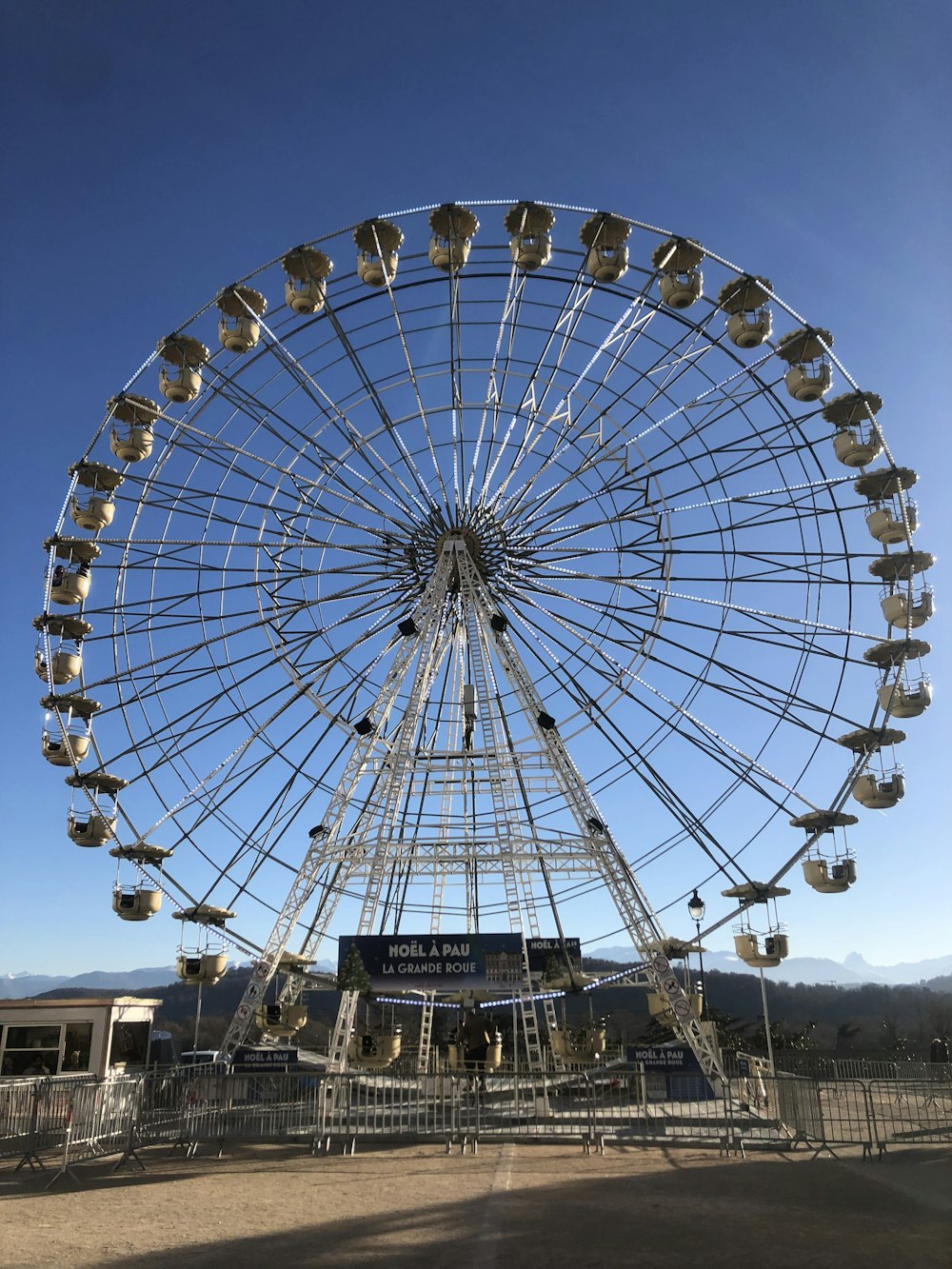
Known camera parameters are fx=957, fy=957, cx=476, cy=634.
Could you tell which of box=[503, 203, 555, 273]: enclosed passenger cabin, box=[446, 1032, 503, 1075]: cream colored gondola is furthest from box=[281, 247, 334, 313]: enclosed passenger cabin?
box=[446, 1032, 503, 1075]: cream colored gondola

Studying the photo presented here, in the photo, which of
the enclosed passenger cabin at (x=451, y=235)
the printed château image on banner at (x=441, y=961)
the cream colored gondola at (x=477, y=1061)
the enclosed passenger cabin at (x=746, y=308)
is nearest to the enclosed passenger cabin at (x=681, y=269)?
the enclosed passenger cabin at (x=746, y=308)

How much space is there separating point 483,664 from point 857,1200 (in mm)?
11129

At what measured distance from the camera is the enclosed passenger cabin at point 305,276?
1866 cm

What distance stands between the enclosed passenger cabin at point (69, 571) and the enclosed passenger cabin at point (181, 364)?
3.47 m

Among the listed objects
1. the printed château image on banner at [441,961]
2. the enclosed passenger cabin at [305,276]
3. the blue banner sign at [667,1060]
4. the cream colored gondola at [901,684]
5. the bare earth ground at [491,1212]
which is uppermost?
the enclosed passenger cabin at [305,276]

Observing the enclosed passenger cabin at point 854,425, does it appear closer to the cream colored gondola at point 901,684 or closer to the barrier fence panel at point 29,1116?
the cream colored gondola at point 901,684

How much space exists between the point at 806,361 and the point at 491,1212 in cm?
1582

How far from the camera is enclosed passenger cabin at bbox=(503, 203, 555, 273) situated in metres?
18.4

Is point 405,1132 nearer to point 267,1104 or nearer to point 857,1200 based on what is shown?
point 267,1104

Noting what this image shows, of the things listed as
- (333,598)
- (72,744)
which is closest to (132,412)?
(333,598)

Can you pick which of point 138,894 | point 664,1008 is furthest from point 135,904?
point 664,1008

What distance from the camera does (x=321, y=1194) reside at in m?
11.4

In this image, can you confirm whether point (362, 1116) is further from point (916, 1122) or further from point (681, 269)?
point (681, 269)

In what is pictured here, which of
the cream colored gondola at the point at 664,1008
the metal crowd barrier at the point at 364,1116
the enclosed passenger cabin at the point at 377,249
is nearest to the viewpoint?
the metal crowd barrier at the point at 364,1116
